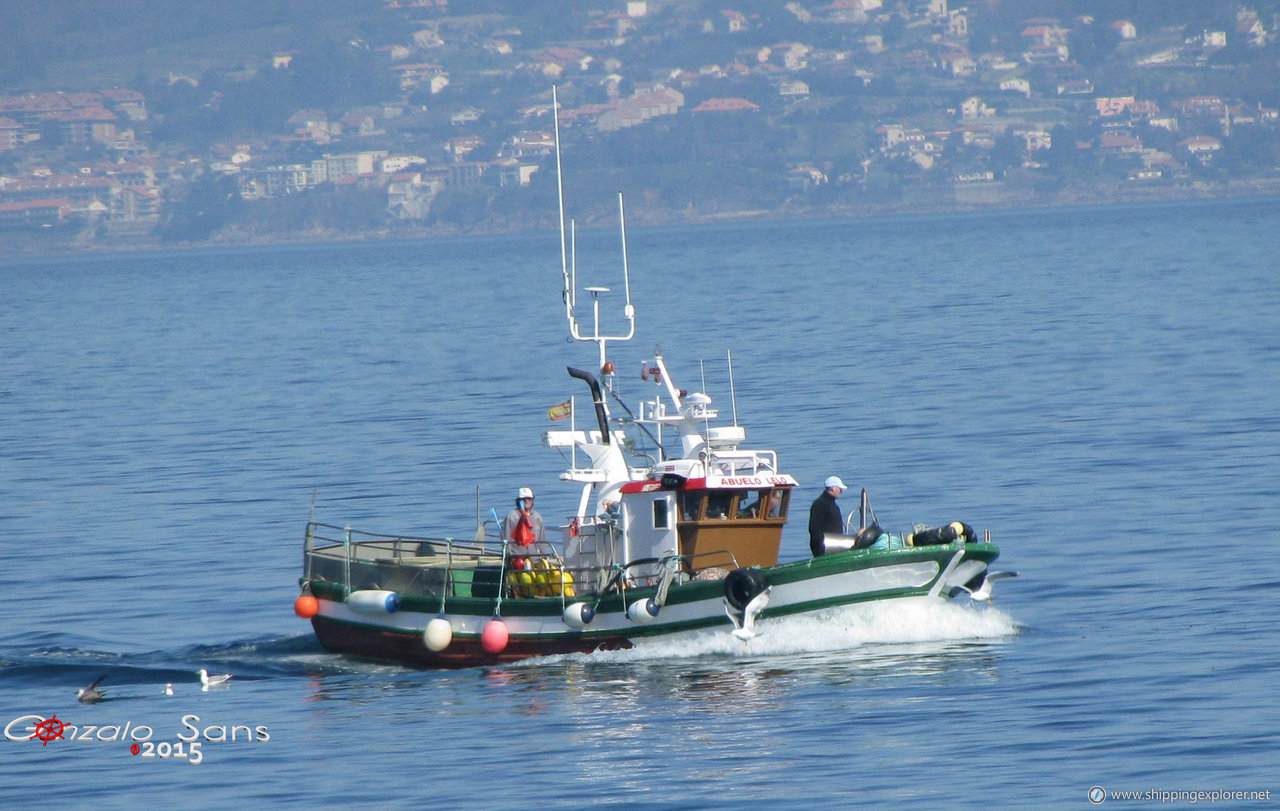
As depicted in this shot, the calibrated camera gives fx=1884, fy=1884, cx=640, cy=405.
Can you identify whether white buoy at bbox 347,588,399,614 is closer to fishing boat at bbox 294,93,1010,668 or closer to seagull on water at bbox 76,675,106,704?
fishing boat at bbox 294,93,1010,668

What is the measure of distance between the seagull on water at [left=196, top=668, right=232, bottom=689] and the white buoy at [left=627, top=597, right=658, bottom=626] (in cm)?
589

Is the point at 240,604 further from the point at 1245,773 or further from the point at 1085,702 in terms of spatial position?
the point at 1245,773

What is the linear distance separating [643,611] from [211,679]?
6.33 metres

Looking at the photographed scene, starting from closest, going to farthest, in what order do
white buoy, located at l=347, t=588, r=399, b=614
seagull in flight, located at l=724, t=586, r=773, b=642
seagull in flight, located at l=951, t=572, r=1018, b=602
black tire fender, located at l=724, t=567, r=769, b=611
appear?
black tire fender, located at l=724, t=567, r=769, b=611 → seagull in flight, located at l=724, t=586, r=773, b=642 → seagull in flight, located at l=951, t=572, r=1018, b=602 → white buoy, located at l=347, t=588, r=399, b=614

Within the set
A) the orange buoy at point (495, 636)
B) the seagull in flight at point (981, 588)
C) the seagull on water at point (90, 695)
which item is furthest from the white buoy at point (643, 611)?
the seagull on water at point (90, 695)

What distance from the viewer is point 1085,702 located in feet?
74.5

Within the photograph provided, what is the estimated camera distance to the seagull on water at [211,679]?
26234mm

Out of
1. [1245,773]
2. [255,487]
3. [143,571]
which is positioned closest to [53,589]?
[143,571]

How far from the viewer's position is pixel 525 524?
26938 mm

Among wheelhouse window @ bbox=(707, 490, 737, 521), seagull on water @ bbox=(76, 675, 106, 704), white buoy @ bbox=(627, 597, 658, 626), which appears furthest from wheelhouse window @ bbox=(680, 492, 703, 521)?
seagull on water @ bbox=(76, 675, 106, 704)

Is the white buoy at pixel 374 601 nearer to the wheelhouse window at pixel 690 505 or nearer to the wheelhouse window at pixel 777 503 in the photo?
the wheelhouse window at pixel 690 505

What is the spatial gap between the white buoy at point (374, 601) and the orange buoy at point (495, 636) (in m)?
1.57

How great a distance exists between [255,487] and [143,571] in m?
9.54

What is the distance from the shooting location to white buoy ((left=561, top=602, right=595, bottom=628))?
25672 millimetres
